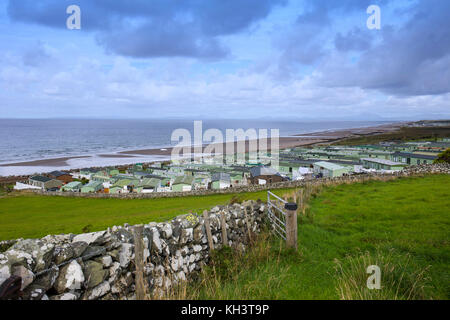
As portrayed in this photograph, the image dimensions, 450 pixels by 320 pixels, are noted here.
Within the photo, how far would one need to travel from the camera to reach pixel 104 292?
429 cm

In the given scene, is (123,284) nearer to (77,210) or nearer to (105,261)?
(105,261)

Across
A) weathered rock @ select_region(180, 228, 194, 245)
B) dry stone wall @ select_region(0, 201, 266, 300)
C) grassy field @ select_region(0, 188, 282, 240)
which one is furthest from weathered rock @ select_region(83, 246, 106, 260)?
grassy field @ select_region(0, 188, 282, 240)

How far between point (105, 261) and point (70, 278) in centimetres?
65

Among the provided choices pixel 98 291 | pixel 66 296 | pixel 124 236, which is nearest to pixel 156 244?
pixel 124 236

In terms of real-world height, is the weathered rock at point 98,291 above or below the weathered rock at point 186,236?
below

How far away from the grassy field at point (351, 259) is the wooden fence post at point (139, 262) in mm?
963

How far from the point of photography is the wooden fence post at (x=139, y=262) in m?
4.64

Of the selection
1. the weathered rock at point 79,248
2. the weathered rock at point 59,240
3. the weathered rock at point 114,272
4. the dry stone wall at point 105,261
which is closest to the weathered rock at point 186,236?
the dry stone wall at point 105,261

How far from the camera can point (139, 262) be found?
4762 mm

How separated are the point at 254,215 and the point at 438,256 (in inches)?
200

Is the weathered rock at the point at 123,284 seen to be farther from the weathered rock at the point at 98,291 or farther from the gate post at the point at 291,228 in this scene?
the gate post at the point at 291,228

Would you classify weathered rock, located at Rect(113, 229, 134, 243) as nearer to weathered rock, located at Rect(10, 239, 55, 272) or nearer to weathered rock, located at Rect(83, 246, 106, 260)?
weathered rock, located at Rect(83, 246, 106, 260)

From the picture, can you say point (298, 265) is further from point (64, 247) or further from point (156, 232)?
point (64, 247)
